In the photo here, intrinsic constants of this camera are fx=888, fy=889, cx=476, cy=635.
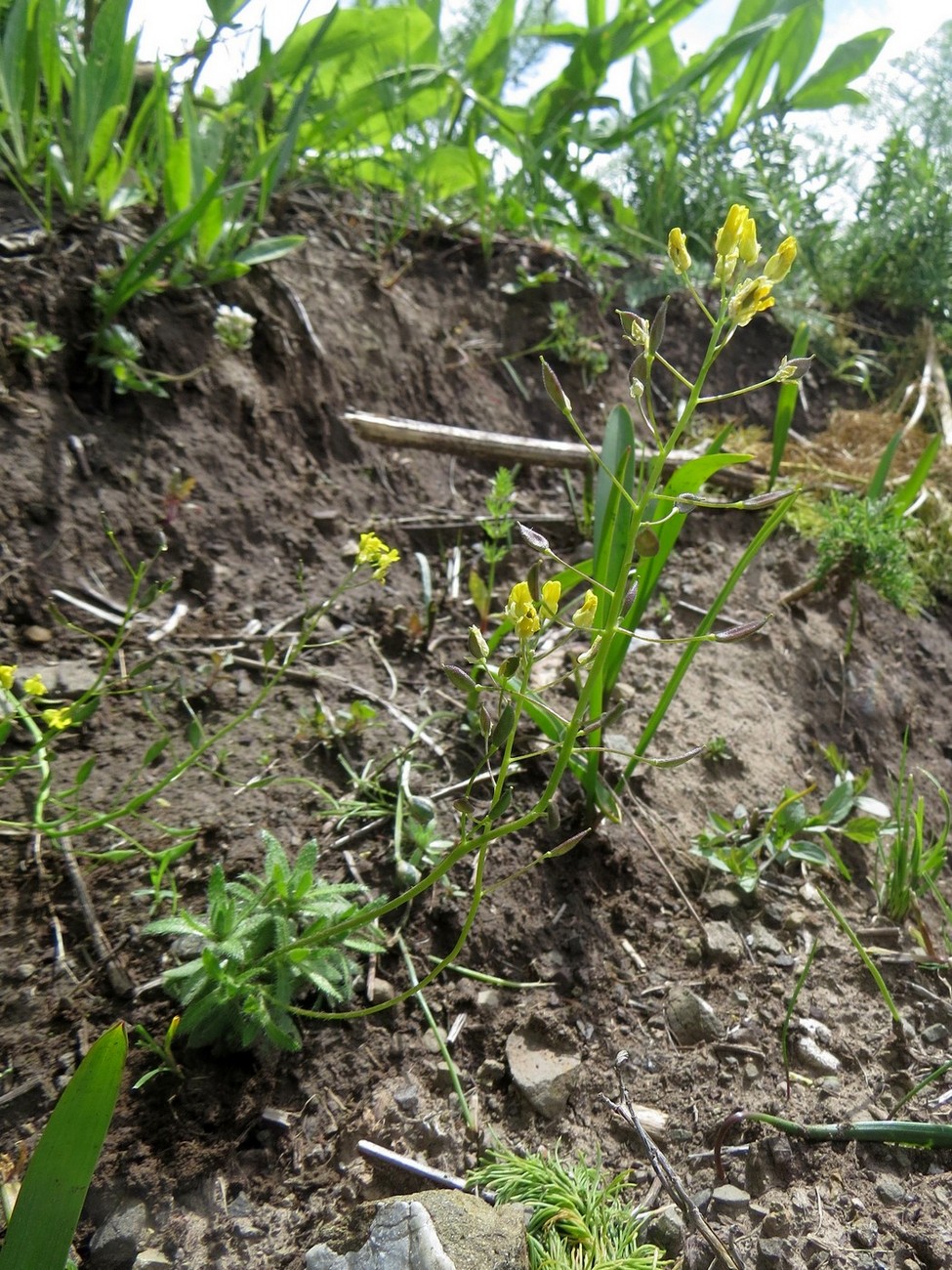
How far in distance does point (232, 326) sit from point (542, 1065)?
1559mm

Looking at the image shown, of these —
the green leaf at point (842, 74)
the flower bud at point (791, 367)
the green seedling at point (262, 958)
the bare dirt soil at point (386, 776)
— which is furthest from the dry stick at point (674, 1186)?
the green leaf at point (842, 74)

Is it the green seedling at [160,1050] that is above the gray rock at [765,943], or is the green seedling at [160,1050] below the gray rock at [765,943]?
below

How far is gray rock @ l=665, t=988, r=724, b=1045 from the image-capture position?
128 cm

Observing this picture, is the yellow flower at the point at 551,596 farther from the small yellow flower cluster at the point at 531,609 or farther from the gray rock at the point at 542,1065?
the gray rock at the point at 542,1065

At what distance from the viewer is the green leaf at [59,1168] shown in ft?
2.61

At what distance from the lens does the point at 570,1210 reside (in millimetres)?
1023

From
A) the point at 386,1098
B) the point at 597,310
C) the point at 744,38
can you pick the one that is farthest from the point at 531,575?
the point at 744,38

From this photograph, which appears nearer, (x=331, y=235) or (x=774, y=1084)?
(x=774, y=1084)

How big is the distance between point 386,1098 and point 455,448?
53.4 inches

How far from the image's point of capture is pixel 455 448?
2031 mm

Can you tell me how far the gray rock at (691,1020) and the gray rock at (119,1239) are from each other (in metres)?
0.73

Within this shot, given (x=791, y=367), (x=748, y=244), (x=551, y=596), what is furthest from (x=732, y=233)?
(x=551, y=596)

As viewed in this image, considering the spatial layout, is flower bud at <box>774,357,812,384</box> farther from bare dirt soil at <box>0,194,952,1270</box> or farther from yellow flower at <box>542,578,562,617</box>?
bare dirt soil at <box>0,194,952,1270</box>

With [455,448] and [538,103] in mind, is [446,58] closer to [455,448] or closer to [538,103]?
[538,103]
